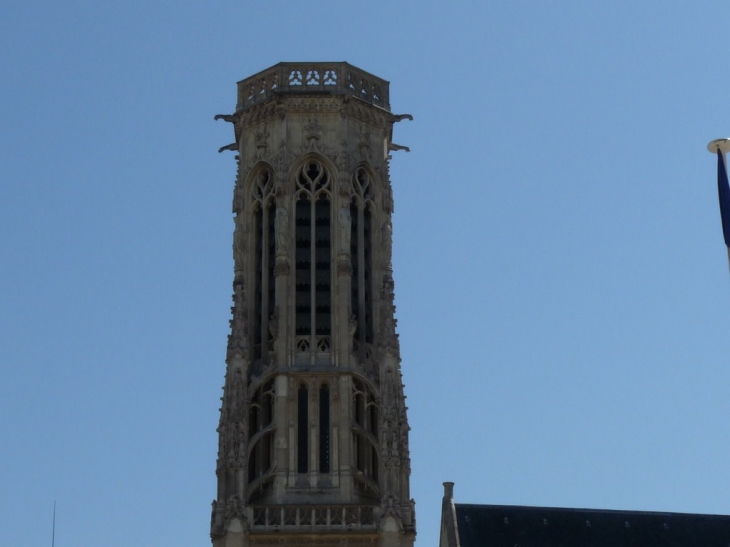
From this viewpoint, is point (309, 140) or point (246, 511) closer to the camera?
point (246, 511)

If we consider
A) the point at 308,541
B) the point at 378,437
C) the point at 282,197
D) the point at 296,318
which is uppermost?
the point at 282,197

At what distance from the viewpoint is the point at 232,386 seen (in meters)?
58.2

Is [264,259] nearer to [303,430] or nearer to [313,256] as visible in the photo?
[313,256]

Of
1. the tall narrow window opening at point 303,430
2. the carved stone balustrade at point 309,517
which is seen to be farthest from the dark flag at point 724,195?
the tall narrow window opening at point 303,430

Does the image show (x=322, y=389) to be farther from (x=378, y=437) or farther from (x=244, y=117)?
(x=244, y=117)

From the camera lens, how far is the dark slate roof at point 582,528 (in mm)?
55469

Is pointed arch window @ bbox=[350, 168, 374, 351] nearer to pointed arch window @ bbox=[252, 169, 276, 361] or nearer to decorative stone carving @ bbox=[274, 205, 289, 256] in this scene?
decorative stone carving @ bbox=[274, 205, 289, 256]

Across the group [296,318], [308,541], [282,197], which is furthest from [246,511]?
[282,197]

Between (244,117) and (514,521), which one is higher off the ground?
(244,117)

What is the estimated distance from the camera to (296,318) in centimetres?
5938

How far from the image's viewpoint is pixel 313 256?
59.9 meters

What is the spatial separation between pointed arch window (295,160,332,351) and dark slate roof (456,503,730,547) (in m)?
7.61

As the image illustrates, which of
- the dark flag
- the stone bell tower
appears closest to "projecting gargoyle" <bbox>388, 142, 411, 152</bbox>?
the stone bell tower

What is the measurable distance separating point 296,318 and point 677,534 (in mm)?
13634
